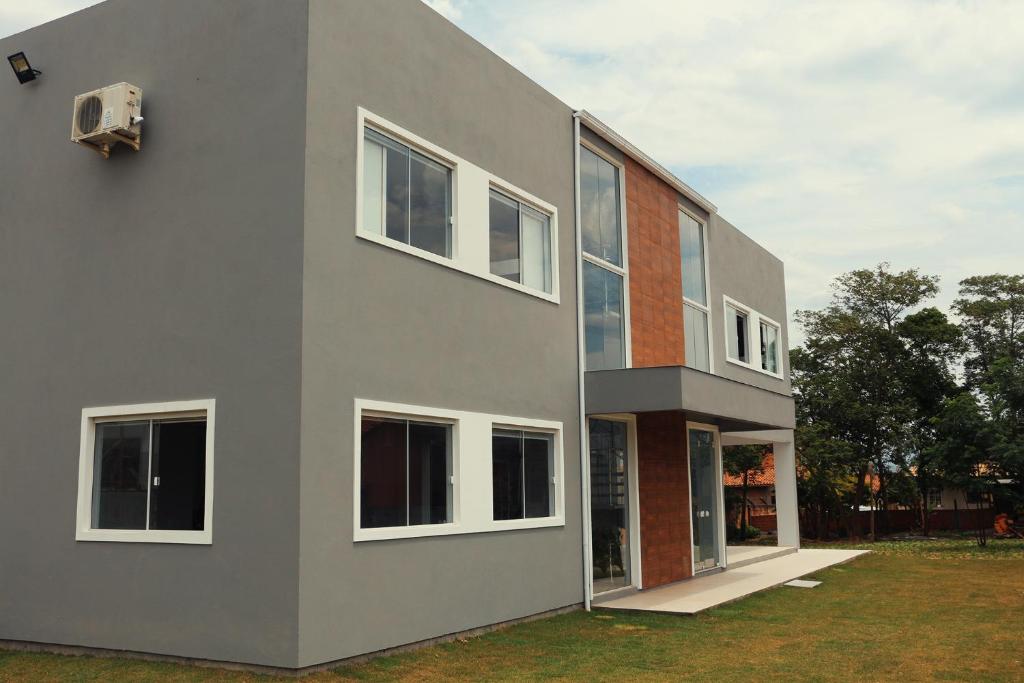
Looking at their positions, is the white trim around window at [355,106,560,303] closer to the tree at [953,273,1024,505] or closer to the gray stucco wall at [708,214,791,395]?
the gray stucco wall at [708,214,791,395]

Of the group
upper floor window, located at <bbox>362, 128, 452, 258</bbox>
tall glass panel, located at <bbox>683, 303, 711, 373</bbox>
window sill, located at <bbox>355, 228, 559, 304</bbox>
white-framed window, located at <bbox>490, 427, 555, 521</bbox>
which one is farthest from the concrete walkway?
upper floor window, located at <bbox>362, 128, 452, 258</bbox>

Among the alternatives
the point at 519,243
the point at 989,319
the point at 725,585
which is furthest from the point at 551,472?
the point at 989,319

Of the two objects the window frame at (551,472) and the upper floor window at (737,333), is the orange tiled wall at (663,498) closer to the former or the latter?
the window frame at (551,472)

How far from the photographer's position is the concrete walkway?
523 inches

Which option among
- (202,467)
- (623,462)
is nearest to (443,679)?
(202,467)

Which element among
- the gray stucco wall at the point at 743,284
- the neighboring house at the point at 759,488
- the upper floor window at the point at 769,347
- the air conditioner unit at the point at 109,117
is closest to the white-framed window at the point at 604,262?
the gray stucco wall at the point at 743,284

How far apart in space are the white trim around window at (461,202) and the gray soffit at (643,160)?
262 centimetres

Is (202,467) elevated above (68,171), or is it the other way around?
(68,171)

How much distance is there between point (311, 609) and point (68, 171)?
5850 mm

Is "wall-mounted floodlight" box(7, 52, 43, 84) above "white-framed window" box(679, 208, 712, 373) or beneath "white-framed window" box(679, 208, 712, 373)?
above

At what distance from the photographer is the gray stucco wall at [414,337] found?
898 centimetres

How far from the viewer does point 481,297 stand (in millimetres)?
11570

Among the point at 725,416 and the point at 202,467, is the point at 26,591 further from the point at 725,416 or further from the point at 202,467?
the point at 725,416

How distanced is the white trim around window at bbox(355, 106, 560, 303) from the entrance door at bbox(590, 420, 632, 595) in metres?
2.95
